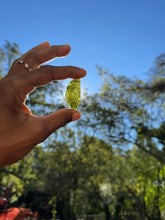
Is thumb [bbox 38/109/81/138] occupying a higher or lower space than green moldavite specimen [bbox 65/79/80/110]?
lower

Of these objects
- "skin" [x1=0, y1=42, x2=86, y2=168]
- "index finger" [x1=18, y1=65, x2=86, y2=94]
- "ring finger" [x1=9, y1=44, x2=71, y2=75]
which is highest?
"ring finger" [x1=9, y1=44, x2=71, y2=75]

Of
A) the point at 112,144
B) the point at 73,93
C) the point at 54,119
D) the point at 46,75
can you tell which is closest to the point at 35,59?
the point at 46,75

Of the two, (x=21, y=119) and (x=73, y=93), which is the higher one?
(x=73, y=93)

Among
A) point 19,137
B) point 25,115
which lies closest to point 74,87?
point 25,115

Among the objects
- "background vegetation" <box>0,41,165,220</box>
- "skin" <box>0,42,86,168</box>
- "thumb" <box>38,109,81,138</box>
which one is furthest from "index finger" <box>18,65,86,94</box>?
"background vegetation" <box>0,41,165,220</box>

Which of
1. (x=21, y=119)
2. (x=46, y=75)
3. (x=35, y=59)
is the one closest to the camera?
(x=21, y=119)

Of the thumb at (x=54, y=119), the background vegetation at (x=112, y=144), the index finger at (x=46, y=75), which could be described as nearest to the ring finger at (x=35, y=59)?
the index finger at (x=46, y=75)

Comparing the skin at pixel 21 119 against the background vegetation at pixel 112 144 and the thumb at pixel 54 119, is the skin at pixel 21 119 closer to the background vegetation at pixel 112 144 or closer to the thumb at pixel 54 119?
the thumb at pixel 54 119

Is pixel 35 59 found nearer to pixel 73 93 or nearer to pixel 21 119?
pixel 73 93

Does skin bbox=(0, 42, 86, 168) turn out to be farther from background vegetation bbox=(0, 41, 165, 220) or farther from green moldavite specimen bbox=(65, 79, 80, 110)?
background vegetation bbox=(0, 41, 165, 220)

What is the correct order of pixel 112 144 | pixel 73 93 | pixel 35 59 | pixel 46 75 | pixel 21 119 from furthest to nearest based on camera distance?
1. pixel 112 144
2. pixel 73 93
3. pixel 35 59
4. pixel 46 75
5. pixel 21 119

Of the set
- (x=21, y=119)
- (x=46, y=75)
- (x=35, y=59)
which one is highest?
(x=35, y=59)
